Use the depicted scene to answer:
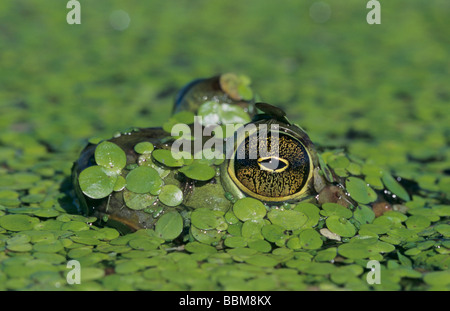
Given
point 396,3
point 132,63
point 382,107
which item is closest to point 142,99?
point 132,63

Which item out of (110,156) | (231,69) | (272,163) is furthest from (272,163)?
(231,69)

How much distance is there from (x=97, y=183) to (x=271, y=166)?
2.30 feet

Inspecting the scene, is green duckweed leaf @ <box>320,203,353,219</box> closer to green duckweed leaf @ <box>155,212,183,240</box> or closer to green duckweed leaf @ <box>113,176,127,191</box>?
green duckweed leaf @ <box>155,212,183,240</box>

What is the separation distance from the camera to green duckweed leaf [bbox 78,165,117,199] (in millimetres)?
2240

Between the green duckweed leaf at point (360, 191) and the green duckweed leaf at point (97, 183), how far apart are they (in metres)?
1.01

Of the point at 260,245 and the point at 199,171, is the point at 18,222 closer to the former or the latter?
the point at 199,171

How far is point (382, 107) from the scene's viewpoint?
4277mm

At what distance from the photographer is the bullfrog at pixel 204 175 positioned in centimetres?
221

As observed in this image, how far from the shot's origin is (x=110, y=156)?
229 centimetres

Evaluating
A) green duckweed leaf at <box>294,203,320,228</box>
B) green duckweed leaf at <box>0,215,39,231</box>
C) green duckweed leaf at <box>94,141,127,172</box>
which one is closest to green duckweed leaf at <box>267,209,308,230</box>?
green duckweed leaf at <box>294,203,320,228</box>

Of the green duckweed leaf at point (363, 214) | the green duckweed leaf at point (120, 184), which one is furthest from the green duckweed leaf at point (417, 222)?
the green duckweed leaf at point (120, 184)

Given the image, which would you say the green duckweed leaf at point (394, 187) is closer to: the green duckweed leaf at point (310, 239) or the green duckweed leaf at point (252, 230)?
the green duckweed leaf at point (310, 239)

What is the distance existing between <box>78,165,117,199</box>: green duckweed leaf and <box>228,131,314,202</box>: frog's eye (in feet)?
1.59
